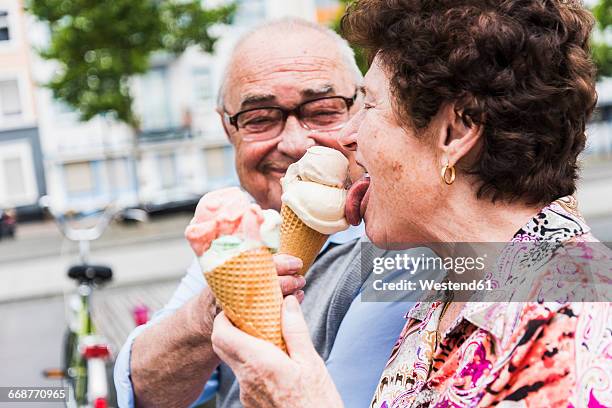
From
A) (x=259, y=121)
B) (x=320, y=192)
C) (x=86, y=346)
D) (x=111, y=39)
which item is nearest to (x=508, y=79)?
(x=320, y=192)

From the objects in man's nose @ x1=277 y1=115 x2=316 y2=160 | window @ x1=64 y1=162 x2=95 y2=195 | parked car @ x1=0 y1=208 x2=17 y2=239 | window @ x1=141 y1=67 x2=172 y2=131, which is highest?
man's nose @ x1=277 y1=115 x2=316 y2=160

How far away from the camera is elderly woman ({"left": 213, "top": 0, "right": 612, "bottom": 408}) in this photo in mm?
1250

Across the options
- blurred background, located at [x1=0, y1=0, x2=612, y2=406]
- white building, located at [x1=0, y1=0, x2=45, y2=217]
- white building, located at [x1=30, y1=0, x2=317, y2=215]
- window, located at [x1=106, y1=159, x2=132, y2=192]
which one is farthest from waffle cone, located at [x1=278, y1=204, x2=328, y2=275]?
white building, located at [x1=0, y1=0, x2=45, y2=217]

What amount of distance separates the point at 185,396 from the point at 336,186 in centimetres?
84

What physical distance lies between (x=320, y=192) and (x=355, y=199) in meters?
0.09

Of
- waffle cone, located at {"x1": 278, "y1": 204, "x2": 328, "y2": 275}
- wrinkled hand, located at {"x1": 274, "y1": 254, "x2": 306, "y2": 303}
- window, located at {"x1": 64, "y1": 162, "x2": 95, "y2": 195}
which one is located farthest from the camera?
window, located at {"x1": 64, "y1": 162, "x2": 95, "y2": 195}

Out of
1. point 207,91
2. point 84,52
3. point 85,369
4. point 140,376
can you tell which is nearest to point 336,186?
point 140,376

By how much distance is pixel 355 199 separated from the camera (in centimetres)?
180

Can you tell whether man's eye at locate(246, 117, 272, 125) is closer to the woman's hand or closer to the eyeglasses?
the eyeglasses

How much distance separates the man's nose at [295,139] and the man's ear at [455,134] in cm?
88

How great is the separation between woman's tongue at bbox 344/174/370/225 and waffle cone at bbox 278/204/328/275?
10 cm

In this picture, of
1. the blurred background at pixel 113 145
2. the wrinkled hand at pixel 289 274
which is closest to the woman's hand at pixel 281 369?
the wrinkled hand at pixel 289 274

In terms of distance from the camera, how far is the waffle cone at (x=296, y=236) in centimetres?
183

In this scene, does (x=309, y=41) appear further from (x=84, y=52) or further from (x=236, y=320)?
(x=84, y=52)
